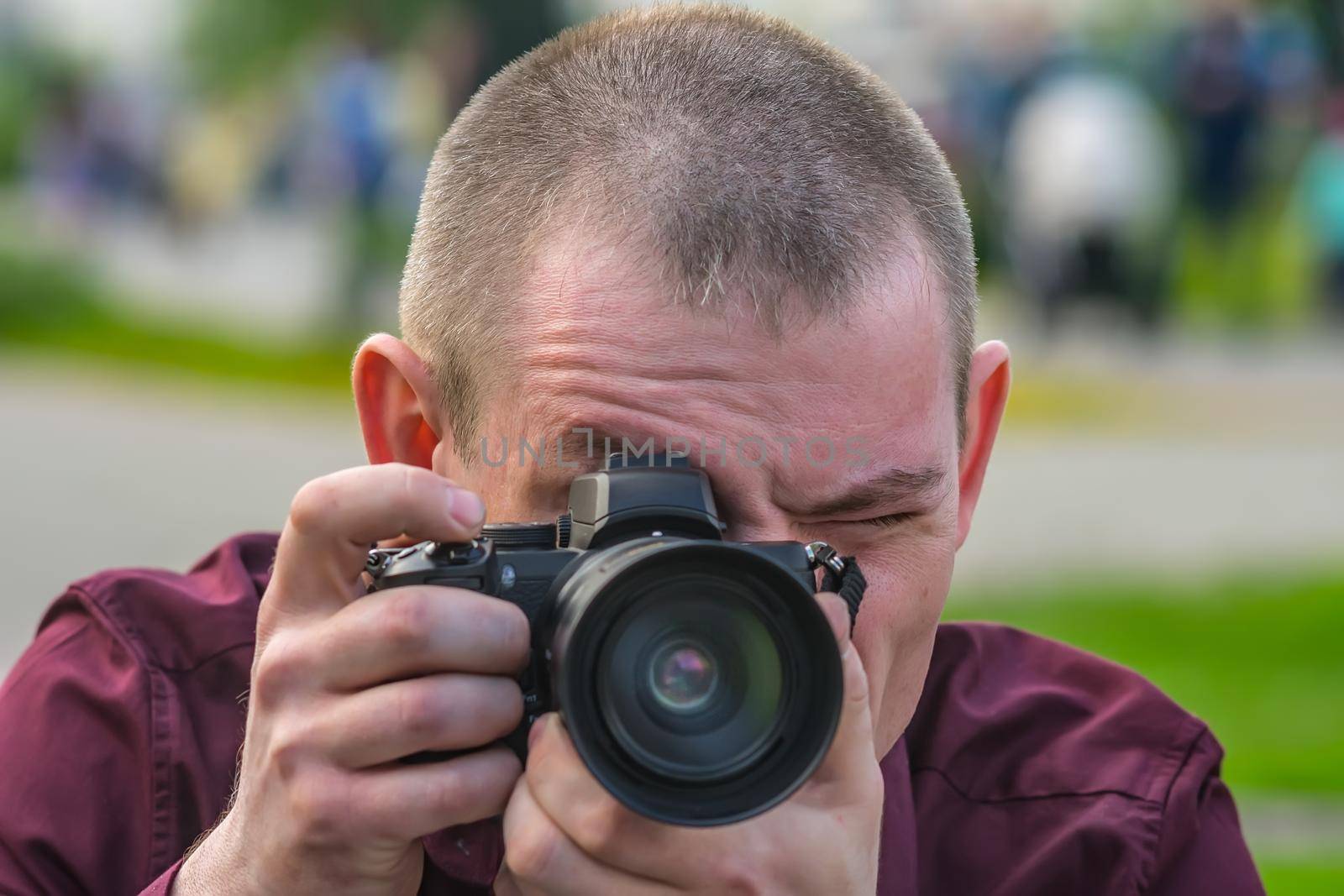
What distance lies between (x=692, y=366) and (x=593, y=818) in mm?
588

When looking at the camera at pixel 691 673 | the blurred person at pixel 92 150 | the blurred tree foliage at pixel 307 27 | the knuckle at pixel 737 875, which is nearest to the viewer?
the camera at pixel 691 673

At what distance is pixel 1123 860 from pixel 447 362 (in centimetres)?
118

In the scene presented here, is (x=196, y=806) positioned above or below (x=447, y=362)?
below

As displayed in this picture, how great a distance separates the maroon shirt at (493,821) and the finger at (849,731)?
0.52 metres

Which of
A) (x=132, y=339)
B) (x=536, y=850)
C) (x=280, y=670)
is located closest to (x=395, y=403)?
(x=280, y=670)

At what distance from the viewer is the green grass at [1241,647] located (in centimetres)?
476

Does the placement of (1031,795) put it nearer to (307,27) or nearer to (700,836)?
(700,836)

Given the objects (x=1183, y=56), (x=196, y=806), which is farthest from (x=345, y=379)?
(x=196, y=806)

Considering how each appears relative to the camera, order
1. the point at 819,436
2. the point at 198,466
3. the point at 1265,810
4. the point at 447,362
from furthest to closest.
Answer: the point at 198,466, the point at 1265,810, the point at 447,362, the point at 819,436

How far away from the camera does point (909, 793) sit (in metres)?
2.42

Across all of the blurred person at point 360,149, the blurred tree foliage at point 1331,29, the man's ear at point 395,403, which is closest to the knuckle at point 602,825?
the man's ear at point 395,403

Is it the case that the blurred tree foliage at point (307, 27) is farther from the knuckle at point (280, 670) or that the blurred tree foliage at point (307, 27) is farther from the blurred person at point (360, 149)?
the knuckle at point (280, 670)

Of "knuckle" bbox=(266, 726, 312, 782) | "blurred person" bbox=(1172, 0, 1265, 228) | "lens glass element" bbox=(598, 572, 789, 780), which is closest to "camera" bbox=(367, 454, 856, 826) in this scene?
"lens glass element" bbox=(598, 572, 789, 780)

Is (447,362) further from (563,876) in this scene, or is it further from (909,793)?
(909,793)
